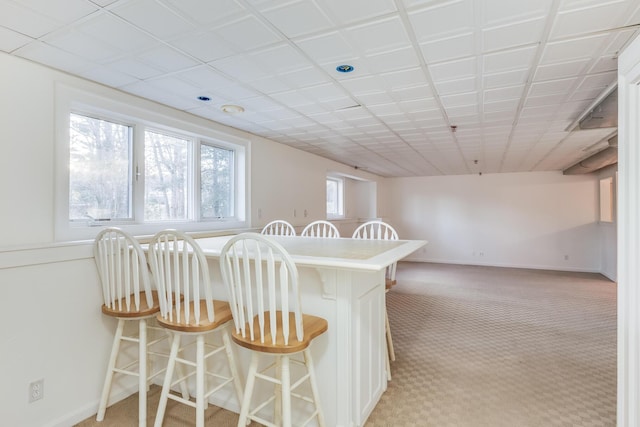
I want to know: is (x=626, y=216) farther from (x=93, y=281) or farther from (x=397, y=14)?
(x=93, y=281)

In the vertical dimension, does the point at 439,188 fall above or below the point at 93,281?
above

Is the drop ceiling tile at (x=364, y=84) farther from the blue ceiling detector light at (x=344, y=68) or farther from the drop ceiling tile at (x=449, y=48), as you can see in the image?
the drop ceiling tile at (x=449, y=48)

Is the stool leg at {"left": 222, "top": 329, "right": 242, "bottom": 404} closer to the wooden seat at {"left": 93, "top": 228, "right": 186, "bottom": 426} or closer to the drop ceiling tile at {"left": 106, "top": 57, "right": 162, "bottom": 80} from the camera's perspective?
the wooden seat at {"left": 93, "top": 228, "right": 186, "bottom": 426}

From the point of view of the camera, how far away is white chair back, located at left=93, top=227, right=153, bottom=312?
1.87m

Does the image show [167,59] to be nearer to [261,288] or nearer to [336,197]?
[261,288]

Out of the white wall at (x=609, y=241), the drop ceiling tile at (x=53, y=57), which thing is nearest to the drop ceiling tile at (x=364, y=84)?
the drop ceiling tile at (x=53, y=57)

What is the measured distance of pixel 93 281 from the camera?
2061 millimetres

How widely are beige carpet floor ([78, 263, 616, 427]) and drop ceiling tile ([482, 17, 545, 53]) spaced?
2.03 meters

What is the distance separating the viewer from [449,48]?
5.47 ft

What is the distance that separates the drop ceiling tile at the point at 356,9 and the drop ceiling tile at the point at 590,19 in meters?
0.72

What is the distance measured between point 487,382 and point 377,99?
2.17 m

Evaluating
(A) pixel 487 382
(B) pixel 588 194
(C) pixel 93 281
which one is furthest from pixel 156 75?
(B) pixel 588 194

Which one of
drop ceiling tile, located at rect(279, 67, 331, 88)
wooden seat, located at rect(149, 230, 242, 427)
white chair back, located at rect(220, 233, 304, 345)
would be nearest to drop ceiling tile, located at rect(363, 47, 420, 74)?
drop ceiling tile, located at rect(279, 67, 331, 88)

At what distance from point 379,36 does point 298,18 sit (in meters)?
0.40
